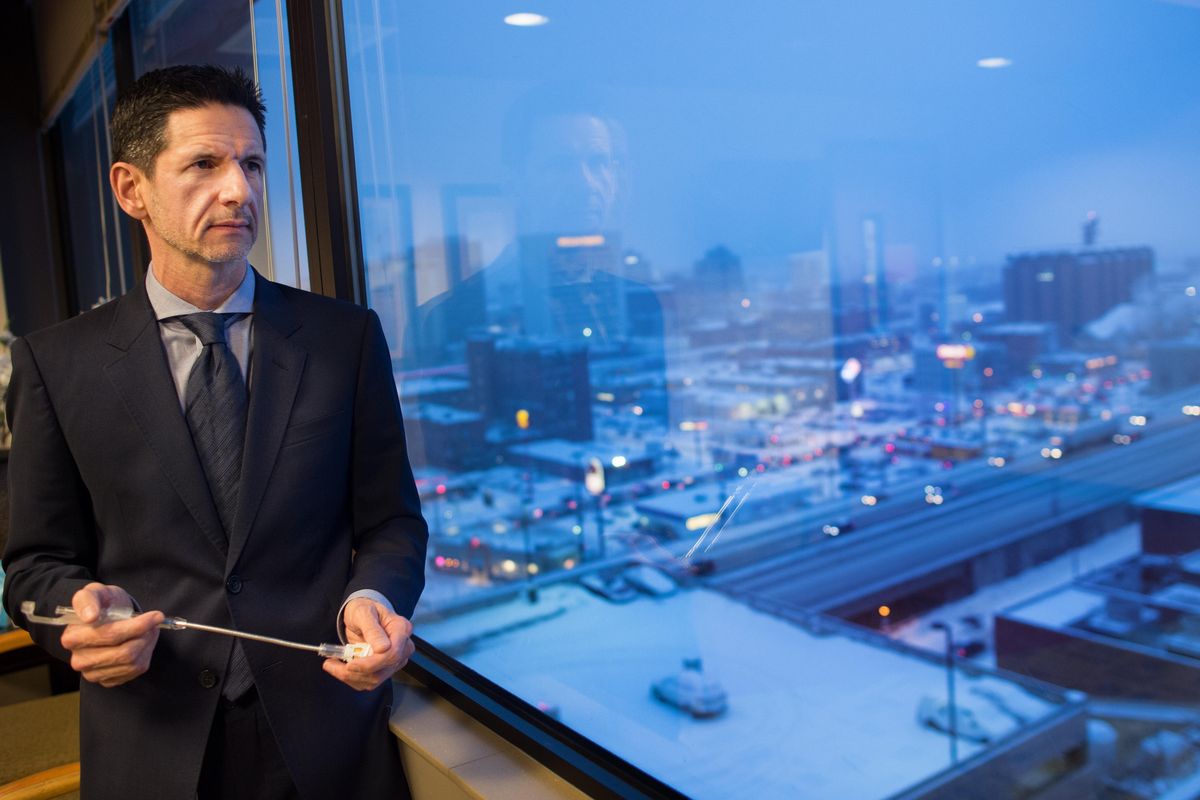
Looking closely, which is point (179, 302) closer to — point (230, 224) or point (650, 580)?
point (230, 224)

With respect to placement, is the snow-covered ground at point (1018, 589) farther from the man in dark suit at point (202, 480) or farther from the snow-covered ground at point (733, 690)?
the man in dark suit at point (202, 480)

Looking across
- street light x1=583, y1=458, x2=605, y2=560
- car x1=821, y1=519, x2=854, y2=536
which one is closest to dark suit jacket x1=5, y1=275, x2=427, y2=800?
street light x1=583, y1=458, x2=605, y2=560

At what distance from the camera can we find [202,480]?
110cm

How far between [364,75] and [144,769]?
5.33ft

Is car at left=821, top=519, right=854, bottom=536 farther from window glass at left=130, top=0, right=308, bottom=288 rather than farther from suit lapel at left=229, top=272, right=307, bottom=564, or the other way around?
suit lapel at left=229, top=272, right=307, bottom=564

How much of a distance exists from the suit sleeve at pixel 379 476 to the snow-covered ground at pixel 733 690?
50 cm

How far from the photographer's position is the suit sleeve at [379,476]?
1.19 meters

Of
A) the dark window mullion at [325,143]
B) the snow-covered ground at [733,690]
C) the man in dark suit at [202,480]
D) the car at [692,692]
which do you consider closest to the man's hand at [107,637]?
the man in dark suit at [202,480]

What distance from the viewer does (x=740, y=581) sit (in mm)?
5305

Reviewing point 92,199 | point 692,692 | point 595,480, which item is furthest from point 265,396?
point 92,199

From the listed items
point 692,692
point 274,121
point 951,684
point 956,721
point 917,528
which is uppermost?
point 274,121

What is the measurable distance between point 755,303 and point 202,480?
8.06 feet

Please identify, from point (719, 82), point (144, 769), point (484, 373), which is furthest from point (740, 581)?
point (144, 769)

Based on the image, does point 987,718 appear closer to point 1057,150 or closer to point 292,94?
point 1057,150
